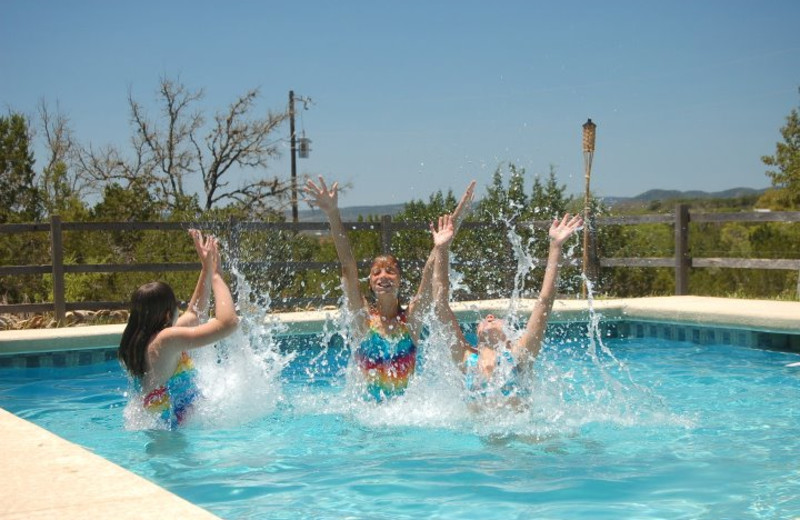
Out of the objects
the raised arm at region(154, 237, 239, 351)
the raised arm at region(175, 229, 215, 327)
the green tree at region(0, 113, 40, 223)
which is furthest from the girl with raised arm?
the green tree at region(0, 113, 40, 223)

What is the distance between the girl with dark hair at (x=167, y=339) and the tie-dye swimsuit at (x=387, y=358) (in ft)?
3.13

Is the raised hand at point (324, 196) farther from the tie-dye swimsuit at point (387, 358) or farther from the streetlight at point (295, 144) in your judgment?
the streetlight at point (295, 144)

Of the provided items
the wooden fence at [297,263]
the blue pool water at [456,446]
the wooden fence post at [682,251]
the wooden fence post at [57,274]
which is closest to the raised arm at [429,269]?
the blue pool water at [456,446]

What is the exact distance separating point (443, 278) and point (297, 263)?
6.87m

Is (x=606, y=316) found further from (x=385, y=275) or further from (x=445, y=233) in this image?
(x=445, y=233)

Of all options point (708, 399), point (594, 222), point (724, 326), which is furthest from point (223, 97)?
point (708, 399)

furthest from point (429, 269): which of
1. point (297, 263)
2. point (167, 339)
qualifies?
point (297, 263)

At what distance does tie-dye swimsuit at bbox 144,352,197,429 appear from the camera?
4609 mm

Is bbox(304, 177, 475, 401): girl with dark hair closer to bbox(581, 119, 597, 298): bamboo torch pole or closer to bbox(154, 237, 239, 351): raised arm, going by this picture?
bbox(154, 237, 239, 351): raised arm

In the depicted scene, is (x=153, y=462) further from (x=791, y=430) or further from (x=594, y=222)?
(x=594, y=222)

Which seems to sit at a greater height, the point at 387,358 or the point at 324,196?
the point at 324,196

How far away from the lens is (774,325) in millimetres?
8172

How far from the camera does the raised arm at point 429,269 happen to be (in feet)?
15.0

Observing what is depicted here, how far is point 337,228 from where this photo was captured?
4570 mm
